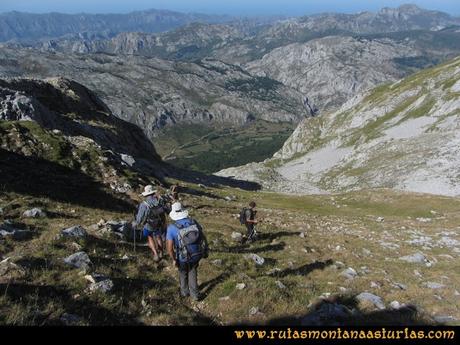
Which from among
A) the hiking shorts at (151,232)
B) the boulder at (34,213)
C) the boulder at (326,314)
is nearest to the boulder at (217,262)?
the hiking shorts at (151,232)

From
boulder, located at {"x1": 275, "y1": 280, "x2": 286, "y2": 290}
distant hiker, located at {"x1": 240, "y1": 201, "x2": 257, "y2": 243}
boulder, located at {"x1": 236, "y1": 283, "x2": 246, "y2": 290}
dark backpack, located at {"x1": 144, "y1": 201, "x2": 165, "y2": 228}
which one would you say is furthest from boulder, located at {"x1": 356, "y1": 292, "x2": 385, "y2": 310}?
distant hiker, located at {"x1": 240, "y1": 201, "x2": 257, "y2": 243}

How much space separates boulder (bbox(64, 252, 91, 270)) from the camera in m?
15.5

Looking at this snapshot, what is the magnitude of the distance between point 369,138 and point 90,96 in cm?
10095

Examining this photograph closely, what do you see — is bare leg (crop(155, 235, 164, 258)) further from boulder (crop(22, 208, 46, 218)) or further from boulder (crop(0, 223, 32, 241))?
boulder (crop(22, 208, 46, 218))

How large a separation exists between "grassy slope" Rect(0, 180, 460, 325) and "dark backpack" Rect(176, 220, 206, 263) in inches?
60.2

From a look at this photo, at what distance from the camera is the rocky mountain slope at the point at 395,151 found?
93062 mm

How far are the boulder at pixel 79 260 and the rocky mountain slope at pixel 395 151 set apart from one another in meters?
78.5

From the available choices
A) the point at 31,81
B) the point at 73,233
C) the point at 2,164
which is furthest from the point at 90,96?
the point at 73,233

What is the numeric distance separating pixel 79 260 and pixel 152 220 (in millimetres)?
3478

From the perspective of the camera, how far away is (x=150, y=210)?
1828 centimetres

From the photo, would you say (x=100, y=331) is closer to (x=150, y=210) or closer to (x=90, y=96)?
(x=150, y=210)

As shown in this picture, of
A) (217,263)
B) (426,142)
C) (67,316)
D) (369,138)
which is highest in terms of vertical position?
(67,316)

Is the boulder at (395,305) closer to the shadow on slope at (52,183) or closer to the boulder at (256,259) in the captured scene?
the boulder at (256,259)

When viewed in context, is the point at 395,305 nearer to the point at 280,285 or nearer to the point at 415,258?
Answer: the point at 280,285
